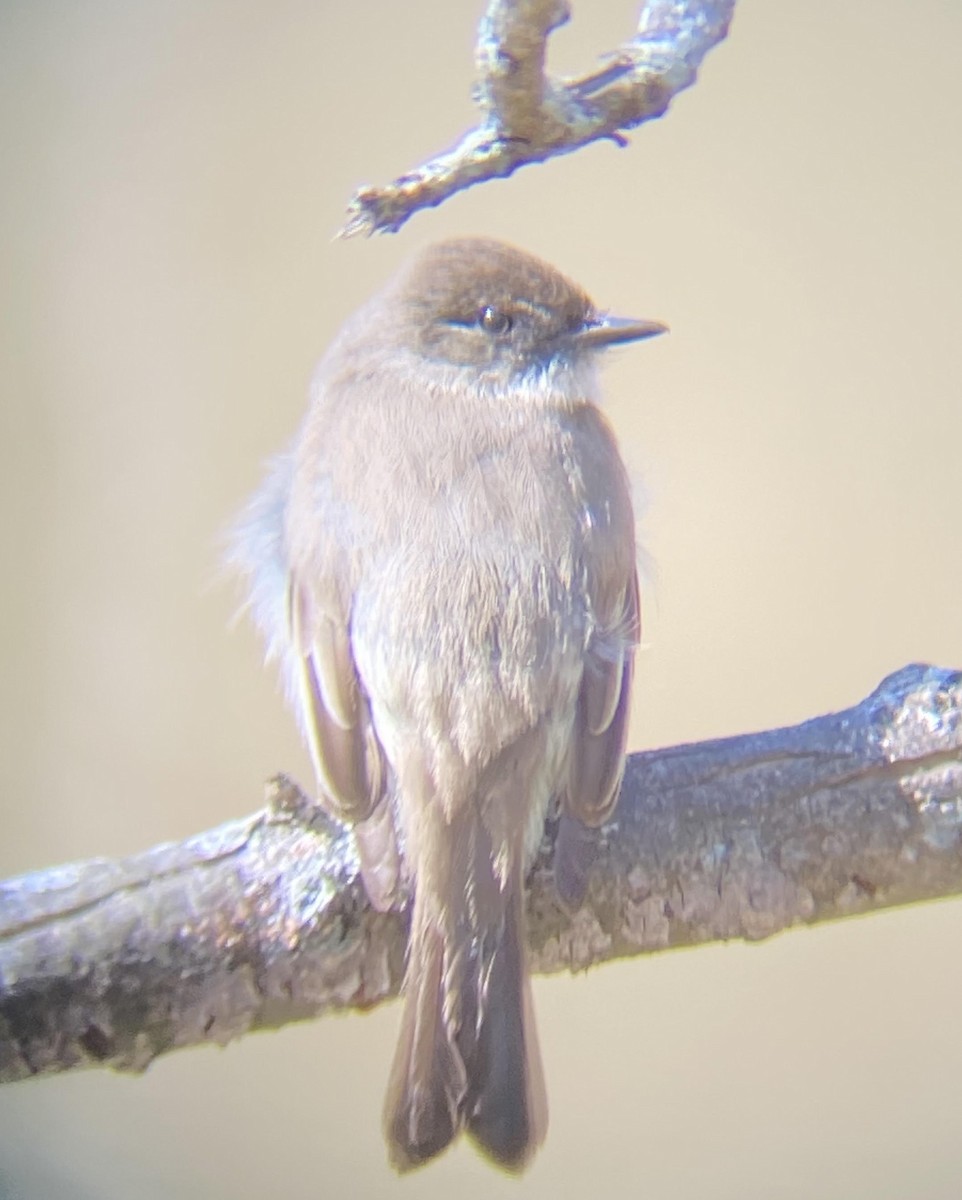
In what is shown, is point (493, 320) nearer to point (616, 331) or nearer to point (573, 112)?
point (616, 331)

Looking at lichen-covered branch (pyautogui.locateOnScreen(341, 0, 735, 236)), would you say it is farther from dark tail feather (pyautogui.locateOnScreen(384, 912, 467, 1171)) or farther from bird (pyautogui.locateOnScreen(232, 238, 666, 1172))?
dark tail feather (pyautogui.locateOnScreen(384, 912, 467, 1171))

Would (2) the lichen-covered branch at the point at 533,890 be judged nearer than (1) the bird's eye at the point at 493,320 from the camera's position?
Yes

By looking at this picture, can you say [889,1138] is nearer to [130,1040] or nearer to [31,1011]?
[130,1040]

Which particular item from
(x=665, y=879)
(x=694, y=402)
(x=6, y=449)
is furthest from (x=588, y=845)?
(x=6, y=449)

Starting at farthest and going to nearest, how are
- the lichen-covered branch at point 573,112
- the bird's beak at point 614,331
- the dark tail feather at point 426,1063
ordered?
1. the lichen-covered branch at point 573,112
2. the bird's beak at point 614,331
3. the dark tail feather at point 426,1063

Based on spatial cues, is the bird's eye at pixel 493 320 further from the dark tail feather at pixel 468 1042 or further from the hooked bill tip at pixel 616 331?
the dark tail feather at pixel 468 1042

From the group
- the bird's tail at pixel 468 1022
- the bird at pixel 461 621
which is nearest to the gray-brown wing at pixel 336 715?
the bird at pixel 461 621

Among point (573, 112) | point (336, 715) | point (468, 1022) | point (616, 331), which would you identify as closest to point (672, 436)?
point (616, 331)

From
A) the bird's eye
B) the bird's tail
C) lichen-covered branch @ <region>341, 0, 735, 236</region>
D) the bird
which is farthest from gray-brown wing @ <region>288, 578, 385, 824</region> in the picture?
lichen-covered branch @ <region>341, 0, 735, 236</region>
